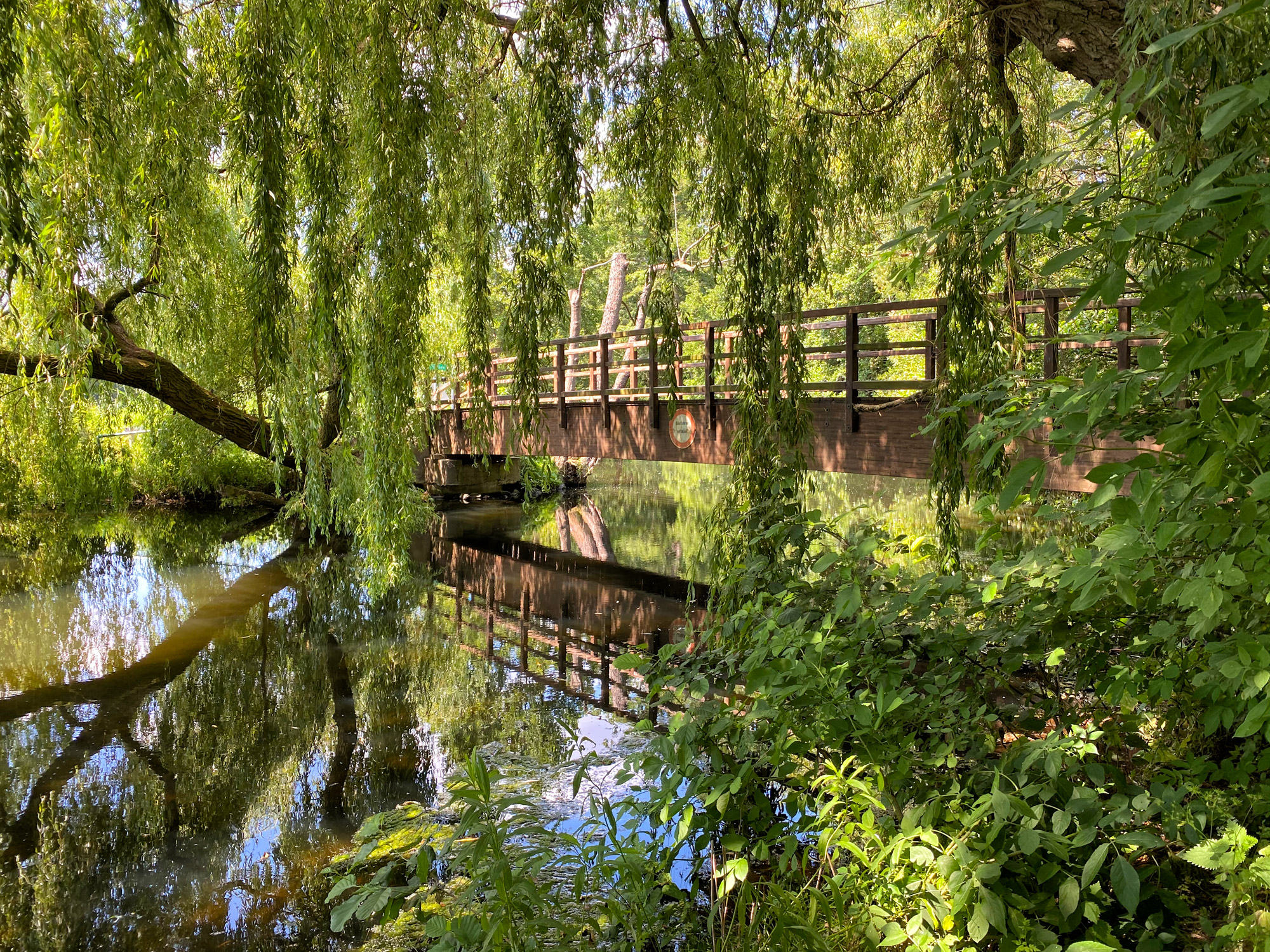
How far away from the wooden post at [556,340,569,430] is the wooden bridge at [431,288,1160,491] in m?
0.02

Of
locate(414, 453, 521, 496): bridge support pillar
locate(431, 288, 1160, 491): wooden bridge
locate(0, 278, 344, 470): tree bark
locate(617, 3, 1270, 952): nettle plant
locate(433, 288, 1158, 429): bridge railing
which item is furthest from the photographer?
locate(414, 453, 521, 496): bridge support pillar

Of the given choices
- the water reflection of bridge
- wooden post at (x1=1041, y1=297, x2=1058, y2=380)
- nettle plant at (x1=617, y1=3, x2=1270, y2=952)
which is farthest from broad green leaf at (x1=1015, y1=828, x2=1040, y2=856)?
wooden post at (x1=1041, y1=297, x2=1058, y2=380)

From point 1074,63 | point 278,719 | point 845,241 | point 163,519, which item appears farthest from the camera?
point 163,519

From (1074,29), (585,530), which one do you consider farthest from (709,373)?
(585,530)

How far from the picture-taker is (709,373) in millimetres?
8180

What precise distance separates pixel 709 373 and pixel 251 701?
15.1ft

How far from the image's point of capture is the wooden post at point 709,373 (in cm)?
809

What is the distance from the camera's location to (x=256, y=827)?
178 inches

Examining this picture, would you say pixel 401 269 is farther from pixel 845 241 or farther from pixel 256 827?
pixel 845 241

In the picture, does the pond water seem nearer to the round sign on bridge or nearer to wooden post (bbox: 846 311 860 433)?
the round sign on bridge

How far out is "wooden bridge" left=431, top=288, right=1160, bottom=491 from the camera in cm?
500

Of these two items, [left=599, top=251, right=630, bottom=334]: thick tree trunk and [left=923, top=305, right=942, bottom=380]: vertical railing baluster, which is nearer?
[left=923, top=305, right=942, bottom=380]: vertical railing baluster

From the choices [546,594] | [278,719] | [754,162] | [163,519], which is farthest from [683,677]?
[163,519]

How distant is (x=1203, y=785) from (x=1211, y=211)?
1841 mm
